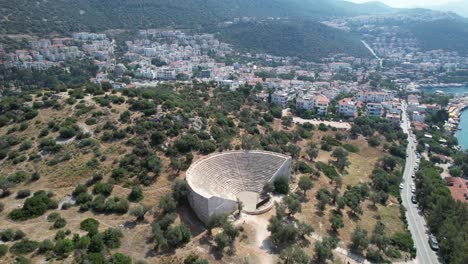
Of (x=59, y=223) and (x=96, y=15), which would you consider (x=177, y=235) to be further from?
(x=96, y=15)

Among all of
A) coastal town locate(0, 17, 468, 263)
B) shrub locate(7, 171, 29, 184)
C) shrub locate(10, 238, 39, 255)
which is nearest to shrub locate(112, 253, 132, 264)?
coastal town locate(0, 17, 468, 263)

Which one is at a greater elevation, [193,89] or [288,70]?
[193,89]

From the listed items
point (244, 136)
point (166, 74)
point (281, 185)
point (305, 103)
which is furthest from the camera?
point (166, 74)

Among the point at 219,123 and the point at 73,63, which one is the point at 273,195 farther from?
the point at 73,63

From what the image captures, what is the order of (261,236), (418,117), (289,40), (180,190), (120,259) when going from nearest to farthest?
(120,259), (261,236), (180,190), (418,117), (289,40)

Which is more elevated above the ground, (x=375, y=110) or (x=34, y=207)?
(x=34, y=207)

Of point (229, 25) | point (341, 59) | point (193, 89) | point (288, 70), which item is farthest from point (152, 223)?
point (229, 25)

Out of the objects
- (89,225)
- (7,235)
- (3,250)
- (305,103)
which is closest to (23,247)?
(3,250)
